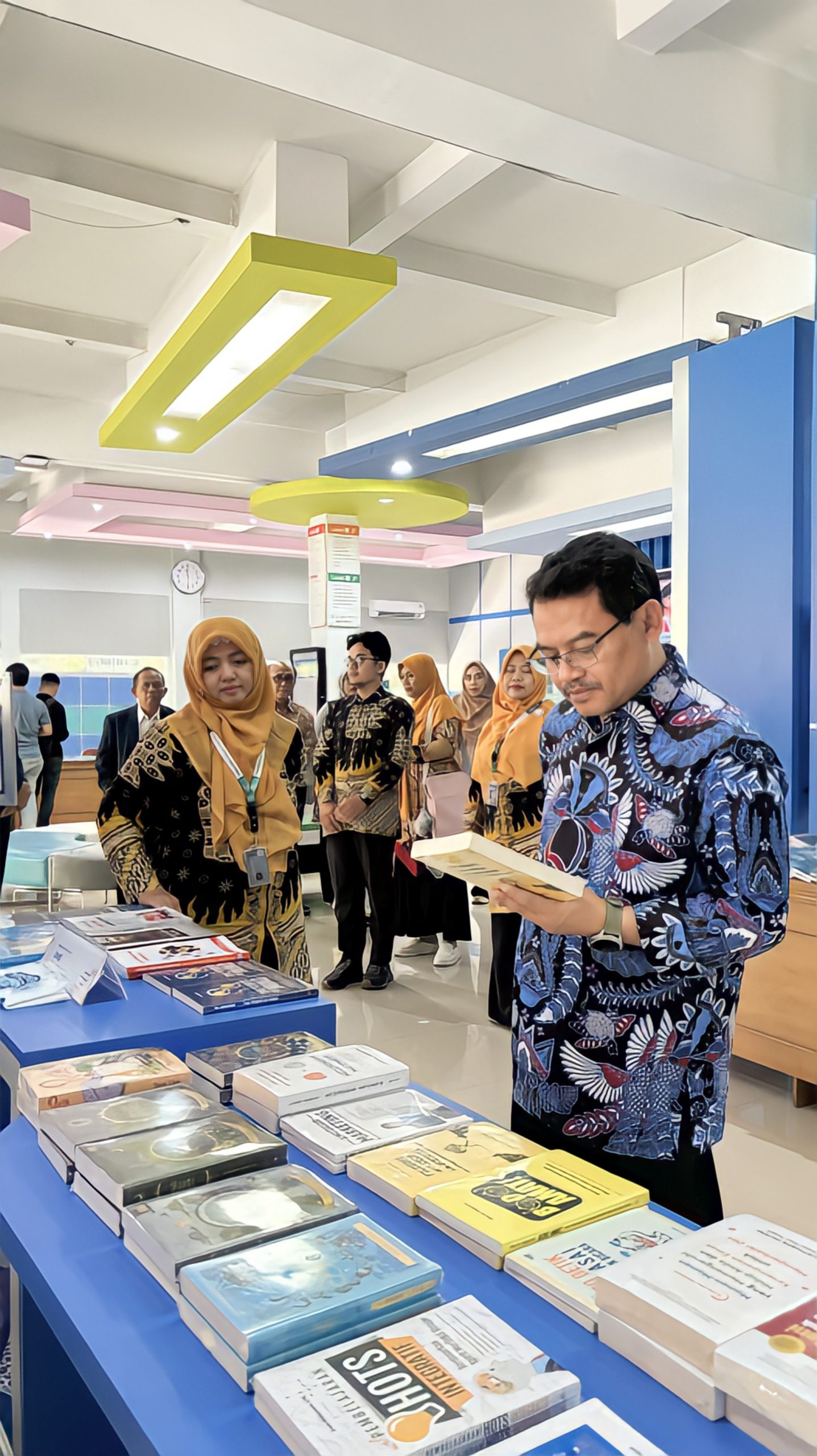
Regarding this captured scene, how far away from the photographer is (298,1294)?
107 cm

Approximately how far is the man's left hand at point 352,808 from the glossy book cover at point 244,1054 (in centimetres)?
354

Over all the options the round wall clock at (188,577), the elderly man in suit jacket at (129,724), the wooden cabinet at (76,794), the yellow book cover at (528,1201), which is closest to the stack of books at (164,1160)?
the yellow book cover at (528,1201)

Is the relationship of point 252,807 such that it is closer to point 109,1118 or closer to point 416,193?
point 109,1118

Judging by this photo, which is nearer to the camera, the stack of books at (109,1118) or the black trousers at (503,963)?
the stack of books at (109,1118)

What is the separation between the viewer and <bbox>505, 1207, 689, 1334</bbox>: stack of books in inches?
43.5

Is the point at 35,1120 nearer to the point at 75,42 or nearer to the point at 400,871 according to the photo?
the point at 75,42

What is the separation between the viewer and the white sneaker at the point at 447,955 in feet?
20.1

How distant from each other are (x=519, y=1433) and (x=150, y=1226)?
1.63ft

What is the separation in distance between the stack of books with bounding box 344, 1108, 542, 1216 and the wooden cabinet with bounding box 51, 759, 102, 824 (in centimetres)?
1040

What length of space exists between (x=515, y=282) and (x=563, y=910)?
4270mm

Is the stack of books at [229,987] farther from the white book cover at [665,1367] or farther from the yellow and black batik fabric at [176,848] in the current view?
the white book cover at [665,1367]

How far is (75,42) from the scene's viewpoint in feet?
11.1

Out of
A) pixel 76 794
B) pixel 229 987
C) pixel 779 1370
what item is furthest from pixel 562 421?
pixel 76 794

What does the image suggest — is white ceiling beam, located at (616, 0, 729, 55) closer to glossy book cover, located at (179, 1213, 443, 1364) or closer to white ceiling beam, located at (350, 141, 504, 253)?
white ceiling beam, located at (350, 141, 504, 253)
